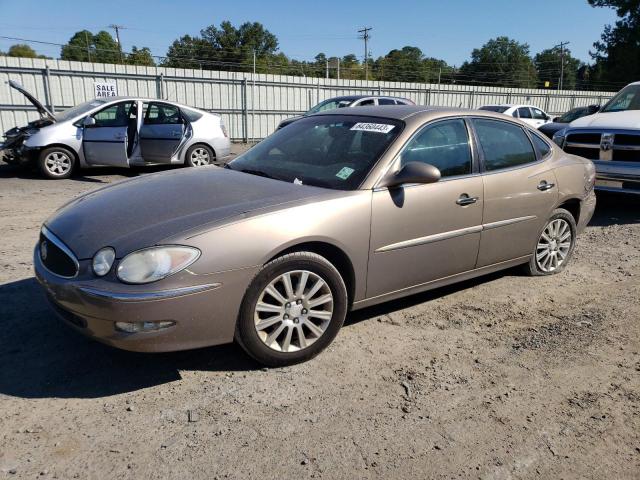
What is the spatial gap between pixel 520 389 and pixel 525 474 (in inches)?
30.8

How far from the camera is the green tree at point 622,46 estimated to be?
47406mm

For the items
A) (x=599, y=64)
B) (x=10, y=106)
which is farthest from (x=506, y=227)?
(x=599, y=64)

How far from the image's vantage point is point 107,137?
10.2 metres

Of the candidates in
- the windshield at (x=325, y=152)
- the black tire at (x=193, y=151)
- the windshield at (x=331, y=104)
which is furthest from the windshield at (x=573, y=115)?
the windshield at (x=325, y=152)

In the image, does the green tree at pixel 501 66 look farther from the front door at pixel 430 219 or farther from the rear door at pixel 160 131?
the front door at pixel 430 219

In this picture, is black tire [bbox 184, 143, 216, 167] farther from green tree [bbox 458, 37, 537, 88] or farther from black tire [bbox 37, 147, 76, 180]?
green tree [bbox 458, 37, 537, 88]

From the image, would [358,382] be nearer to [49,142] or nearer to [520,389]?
[520,389]

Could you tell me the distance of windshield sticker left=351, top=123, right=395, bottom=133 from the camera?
398cm

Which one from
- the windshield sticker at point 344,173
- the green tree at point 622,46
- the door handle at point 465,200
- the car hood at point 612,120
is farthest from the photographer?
the green tree at point 622,46

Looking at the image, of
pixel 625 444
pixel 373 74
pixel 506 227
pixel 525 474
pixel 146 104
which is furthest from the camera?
pixel 373 74

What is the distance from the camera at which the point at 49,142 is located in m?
9.98

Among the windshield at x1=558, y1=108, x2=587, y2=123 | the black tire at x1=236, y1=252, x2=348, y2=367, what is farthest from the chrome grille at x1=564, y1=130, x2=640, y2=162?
the windshield at x1=558, y1=108, x2=587, y2=123

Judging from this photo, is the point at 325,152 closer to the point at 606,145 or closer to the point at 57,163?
the point at 606,145

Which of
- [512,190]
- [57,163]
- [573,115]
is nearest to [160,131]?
[57,163]
